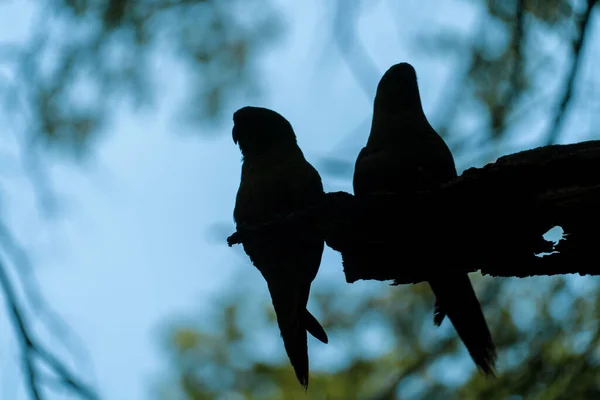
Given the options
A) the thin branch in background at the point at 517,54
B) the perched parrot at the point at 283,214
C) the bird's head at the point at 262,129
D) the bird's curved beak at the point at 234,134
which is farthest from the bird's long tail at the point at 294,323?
the thin branch in background at the point at 517,54

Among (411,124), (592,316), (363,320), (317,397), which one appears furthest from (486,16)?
(317,397)

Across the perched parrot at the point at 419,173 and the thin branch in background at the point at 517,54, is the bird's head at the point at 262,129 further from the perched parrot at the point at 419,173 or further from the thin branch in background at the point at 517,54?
the thin branch in background at the point at 517,54

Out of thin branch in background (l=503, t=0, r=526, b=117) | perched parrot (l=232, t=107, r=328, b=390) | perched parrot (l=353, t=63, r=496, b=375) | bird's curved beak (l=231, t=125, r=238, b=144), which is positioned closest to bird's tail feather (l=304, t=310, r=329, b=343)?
perched parrot (l=232, t=107, r=328, b=390)

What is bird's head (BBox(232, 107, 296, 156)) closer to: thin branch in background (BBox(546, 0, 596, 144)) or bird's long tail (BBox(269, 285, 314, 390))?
bird's long tail (BBox(269, 285, 314, 390))

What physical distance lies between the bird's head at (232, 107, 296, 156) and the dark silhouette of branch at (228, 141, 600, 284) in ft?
3.02

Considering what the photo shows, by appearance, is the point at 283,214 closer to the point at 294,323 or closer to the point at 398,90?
the point at 294,323

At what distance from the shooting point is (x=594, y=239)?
2152 millimetres

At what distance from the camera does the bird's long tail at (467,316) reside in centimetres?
297

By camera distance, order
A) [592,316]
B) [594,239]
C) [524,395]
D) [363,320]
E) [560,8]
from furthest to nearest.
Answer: [363,320] < [560,8] < [592,316] < [524,395] < [594,239]

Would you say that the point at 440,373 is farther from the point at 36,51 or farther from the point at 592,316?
the point at 36,51

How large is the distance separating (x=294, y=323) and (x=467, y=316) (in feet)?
2.73

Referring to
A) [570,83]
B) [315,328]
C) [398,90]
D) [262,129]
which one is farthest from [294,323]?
[570,83]

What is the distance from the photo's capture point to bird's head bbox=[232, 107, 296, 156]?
3.37 m

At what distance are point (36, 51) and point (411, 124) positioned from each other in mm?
2772
